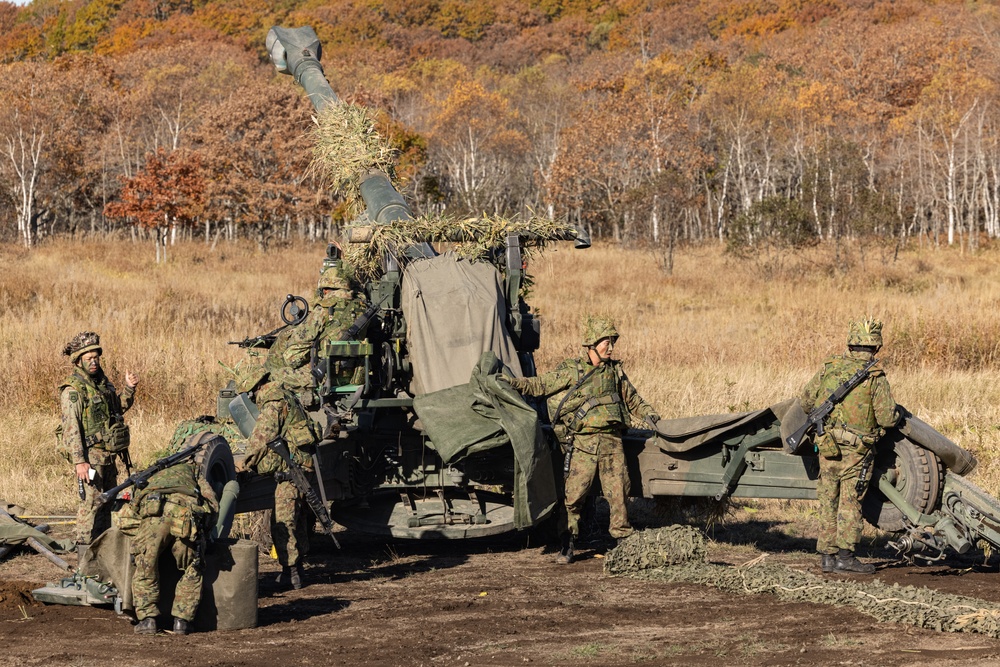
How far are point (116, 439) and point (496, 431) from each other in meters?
3.03

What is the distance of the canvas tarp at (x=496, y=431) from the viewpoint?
9.22 metres

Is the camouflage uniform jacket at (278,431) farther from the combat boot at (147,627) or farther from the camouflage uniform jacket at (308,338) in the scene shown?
the combat boot at (147,627)

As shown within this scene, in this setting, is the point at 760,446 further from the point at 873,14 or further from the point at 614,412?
the point at 873,14

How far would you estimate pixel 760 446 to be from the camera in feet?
31.3

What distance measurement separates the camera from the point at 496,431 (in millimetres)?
9250

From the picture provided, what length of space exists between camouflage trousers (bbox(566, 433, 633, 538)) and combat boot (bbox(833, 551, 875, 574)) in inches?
60.9

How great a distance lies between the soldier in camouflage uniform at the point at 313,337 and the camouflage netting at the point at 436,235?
47cm

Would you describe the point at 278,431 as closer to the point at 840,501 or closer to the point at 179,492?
the point at 179,492

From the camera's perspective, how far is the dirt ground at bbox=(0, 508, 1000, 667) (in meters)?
6.84

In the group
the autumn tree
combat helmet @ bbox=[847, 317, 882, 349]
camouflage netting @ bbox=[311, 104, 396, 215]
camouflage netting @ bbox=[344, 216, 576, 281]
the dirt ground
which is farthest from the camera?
the autumn tree

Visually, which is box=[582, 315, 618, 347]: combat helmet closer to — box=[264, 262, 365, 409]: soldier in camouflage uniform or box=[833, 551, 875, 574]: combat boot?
box=[264, 262, 365, 409]: soldier in camouflage uniform

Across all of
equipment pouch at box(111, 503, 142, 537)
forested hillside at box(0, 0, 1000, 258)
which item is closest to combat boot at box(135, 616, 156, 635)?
equipment pouch at box(111, 503, 142, 537)

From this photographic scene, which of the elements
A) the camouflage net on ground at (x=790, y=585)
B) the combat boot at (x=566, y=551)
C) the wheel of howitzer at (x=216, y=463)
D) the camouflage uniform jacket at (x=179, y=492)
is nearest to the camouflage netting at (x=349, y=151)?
the combat boot at (x=566, y=551)

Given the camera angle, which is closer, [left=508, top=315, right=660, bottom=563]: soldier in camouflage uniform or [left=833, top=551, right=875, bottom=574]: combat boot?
[left=833, top=551, right=875, bottom=574]: combat boot
